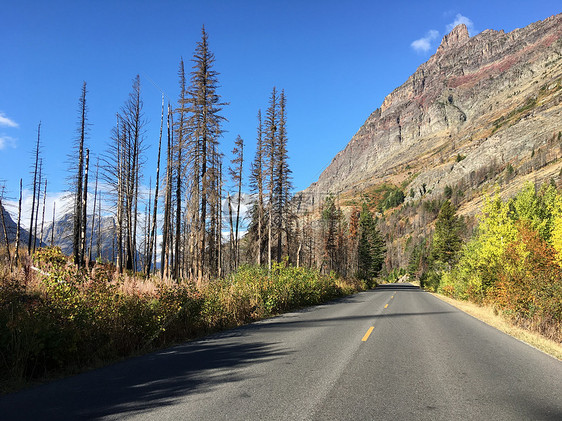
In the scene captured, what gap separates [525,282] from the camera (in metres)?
13.8

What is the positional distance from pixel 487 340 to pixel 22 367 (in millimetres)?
10949

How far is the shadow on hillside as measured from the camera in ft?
13.3

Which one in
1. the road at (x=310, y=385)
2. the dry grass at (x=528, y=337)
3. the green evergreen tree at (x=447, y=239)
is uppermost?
the green evergreen tree at (x=447, y=239)

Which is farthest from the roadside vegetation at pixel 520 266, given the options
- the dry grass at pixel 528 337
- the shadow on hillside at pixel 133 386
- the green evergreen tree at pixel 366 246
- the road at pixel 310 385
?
the green evergreen tree at pixel 366 246

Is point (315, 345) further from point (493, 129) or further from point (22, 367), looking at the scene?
point (493, 129)

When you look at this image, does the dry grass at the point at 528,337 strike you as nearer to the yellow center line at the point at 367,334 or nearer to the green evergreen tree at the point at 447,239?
the yellow center line at the point at 367,334

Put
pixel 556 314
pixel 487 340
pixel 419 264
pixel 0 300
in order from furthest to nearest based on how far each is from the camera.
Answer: pixel 419 264
pixel 556 314
pixel 487 340
pixel 0 300

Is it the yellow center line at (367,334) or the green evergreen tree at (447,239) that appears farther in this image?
the green evergreen tree at (447,239)

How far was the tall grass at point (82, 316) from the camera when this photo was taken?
5484 mm

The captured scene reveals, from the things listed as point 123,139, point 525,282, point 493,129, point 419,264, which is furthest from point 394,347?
point 493,129

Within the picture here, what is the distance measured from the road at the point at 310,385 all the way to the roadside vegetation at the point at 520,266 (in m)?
4.98

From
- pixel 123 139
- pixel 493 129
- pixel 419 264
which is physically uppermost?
pixel 493 129

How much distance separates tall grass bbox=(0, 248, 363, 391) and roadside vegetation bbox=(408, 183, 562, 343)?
36.3 ft

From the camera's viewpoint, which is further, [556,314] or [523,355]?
[556,314]
